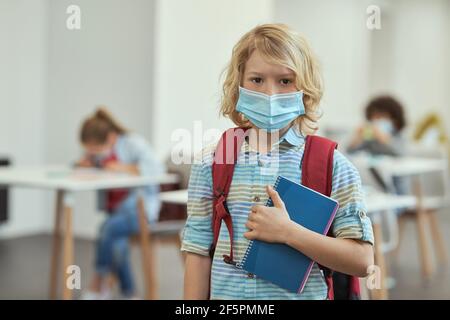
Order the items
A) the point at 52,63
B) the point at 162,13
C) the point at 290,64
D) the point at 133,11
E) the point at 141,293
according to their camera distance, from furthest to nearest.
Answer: the point at 52,63
the point at 141,293
the point at 133,11
the point at 162,13
the point at 290,64

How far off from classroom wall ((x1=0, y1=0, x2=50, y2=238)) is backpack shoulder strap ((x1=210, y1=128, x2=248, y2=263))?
4.33 metres

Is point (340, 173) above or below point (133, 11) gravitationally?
below

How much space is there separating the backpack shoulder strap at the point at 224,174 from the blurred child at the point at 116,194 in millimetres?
2456

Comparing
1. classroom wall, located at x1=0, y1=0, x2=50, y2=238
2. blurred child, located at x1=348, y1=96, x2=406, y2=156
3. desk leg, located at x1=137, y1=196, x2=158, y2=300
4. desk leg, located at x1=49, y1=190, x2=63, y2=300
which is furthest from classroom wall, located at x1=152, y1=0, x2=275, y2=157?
classroom wall, located at x1=0, y1=0, x2=50, y2=238

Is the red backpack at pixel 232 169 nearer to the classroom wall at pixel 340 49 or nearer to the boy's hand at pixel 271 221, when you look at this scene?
the boy's hand at pixel 271 221

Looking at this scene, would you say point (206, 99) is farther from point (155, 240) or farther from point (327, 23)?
point (327, 23)

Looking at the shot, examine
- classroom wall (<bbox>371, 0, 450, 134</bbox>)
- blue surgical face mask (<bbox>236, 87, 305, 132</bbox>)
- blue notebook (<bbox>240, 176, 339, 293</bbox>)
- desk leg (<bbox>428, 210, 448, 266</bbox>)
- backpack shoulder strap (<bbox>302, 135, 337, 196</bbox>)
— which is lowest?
desk leg (<bbox>428, 210, 448, 266</bbox>)

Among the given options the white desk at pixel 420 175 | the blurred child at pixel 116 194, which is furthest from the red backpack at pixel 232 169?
the white desk at pixel 420 175

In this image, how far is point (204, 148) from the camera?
1414 millimetres

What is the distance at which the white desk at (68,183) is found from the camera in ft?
Answer: 11.1

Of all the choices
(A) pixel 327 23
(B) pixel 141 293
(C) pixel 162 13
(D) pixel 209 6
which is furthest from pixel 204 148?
(A) pixel 327 23

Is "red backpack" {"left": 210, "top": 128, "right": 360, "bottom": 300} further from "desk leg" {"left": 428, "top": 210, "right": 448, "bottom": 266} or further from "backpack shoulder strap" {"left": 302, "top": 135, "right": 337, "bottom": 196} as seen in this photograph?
"desk leg" {"left": 428, "top": 210, "right": 448, "bottom": 266}

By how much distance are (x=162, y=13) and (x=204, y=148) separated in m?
1.36

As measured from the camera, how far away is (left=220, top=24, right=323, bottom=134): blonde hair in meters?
1.31
